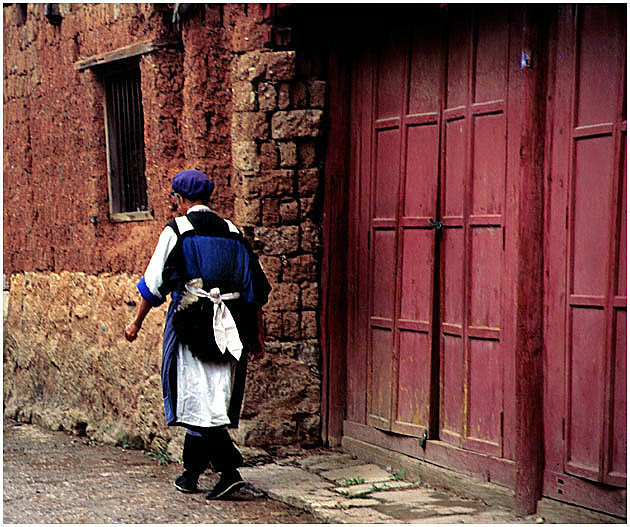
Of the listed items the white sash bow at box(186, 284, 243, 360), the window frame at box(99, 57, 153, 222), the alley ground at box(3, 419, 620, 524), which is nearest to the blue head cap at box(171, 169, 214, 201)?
the white sash bow at box(186, 284, 243, 360)

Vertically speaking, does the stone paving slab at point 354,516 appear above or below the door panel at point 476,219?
below

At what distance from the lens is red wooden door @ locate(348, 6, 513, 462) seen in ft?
19.0

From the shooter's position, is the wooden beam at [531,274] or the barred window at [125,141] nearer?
the wooden beam at [531,274]

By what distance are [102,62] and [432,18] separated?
120 inches

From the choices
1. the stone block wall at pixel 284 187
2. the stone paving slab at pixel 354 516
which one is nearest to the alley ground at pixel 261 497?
the stone paving slab at pixel 354 516

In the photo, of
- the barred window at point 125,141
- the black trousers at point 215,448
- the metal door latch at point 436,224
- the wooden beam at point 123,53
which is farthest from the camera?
the barred window at point 125,141

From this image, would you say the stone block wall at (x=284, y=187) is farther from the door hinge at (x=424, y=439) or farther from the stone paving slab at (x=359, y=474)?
the door hinge at (x=424, y=439)

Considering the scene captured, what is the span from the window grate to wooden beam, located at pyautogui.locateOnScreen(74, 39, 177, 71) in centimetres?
11

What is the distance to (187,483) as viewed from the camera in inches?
246

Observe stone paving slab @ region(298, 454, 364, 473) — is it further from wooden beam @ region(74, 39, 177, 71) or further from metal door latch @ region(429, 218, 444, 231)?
wooden beam @ region(74, 39, 177, 71)

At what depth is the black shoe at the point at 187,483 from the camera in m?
6.22

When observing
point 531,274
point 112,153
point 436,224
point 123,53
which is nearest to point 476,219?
point 436,224

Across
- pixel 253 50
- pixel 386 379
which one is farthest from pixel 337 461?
Answer: pixel 253 50

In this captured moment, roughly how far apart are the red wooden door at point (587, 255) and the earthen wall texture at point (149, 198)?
210cm
